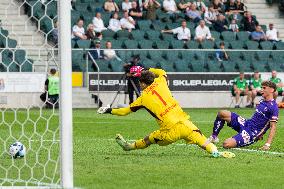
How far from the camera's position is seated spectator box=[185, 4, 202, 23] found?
3650 centimetres

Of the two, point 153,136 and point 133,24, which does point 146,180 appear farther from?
point 133,24

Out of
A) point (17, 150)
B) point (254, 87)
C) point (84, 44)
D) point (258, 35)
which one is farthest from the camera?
point (258, 35)

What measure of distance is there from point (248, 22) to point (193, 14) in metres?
2.51

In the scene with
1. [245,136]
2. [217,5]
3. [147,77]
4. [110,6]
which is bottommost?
[217,5]

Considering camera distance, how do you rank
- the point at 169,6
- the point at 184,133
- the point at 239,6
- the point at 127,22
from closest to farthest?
A: the point at 184,133 < the point at 127,22 < the point at 169,6 < the point at 239,6

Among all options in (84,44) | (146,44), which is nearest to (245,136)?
(84,44)

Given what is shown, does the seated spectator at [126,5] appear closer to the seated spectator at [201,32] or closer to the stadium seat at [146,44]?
the stadium seat at [146,44]

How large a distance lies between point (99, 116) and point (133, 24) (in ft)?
28.0

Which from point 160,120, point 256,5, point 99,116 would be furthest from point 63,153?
point 256,5

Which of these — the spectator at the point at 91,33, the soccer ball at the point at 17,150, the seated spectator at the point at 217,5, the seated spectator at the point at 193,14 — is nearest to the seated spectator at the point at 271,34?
the seated spectator at the point at 217,5

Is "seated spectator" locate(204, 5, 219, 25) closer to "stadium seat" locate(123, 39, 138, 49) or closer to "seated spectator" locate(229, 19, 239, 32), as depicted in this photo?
"seated spectator" locate(229, 19, 239, 32)

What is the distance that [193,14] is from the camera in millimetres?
36625

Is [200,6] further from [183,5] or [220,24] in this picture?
[220,24]

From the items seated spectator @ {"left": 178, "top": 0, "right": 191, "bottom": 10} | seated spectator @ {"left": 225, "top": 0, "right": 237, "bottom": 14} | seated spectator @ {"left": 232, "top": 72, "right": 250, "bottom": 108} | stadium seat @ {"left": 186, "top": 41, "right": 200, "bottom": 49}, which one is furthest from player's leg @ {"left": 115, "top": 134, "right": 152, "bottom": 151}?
seated spectator @ {"left": 225, "top": 0, "right": 237, "bottom": 14}
